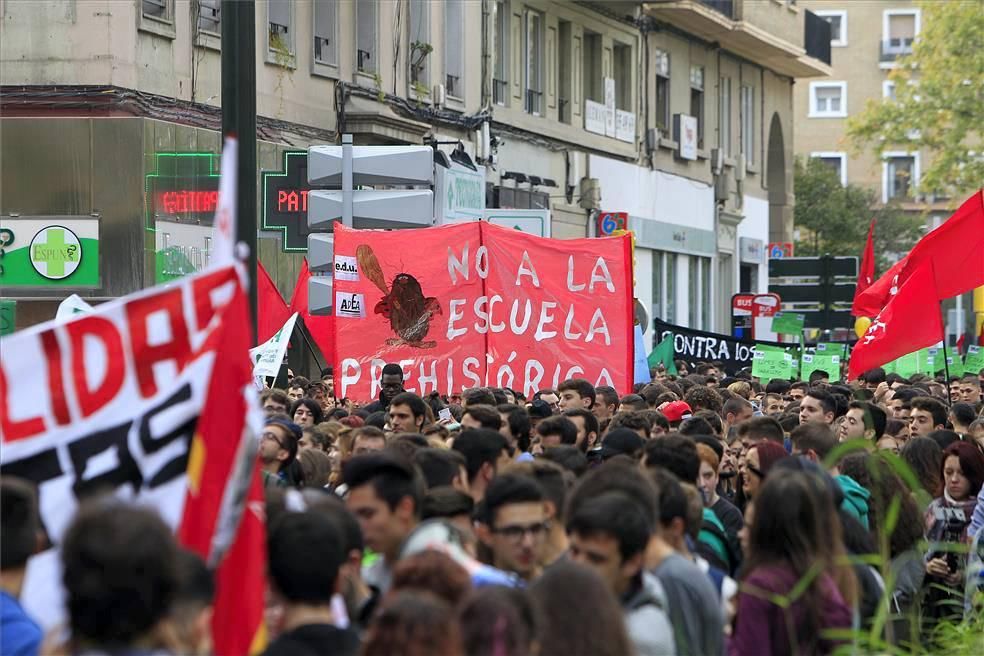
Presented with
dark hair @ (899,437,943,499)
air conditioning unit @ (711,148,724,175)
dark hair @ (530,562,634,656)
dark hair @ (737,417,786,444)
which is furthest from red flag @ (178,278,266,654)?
air conditioning unit @ (711,148,724,175)

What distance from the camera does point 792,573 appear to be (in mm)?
6273

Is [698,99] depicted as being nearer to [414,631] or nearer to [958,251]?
[958,251]

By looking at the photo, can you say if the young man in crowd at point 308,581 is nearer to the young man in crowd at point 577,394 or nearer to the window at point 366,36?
the young man in crowd at point 577,394

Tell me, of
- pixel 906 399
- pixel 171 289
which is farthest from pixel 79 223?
pixel 171 289

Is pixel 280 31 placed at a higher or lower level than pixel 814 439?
higher

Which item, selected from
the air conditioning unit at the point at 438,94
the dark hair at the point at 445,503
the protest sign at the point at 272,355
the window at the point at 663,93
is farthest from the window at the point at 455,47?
the dark hair at the point at 445,503

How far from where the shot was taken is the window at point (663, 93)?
43000mm

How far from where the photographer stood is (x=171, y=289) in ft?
18.6

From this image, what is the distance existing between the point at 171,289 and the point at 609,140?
3470cm

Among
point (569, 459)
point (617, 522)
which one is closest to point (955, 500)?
point (569, 459)

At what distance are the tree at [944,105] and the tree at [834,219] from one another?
17689 mm

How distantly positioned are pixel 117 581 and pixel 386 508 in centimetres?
213

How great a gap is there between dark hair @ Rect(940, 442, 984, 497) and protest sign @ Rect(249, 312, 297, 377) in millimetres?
6536

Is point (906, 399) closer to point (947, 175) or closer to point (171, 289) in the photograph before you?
point (171, 289)
